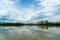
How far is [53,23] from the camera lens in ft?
319
